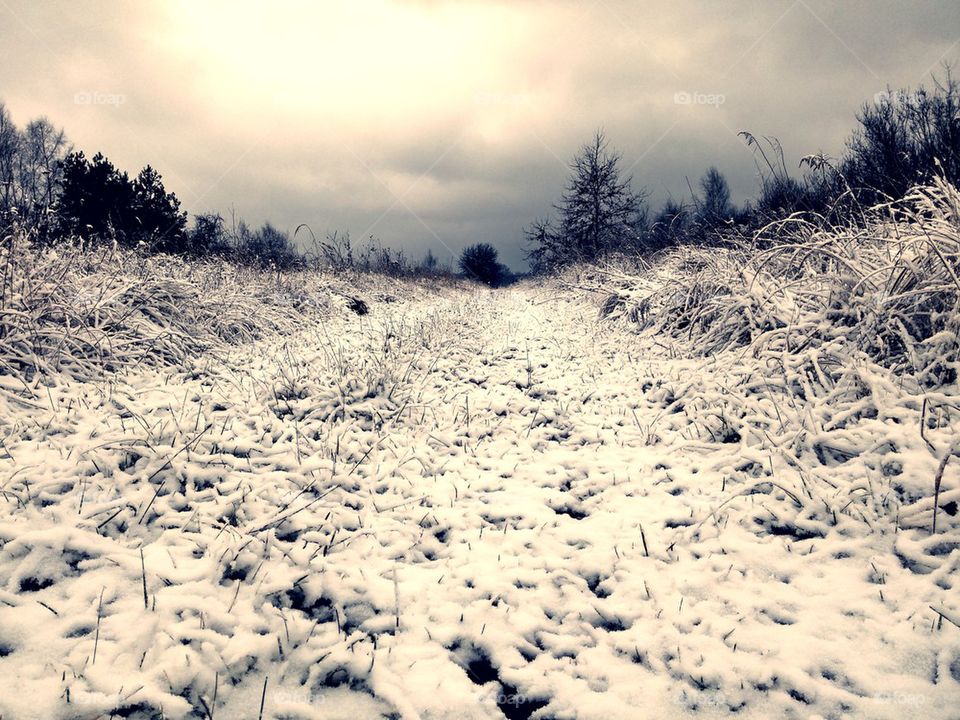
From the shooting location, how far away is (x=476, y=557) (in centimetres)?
247

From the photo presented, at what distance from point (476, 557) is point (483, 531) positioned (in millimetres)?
240

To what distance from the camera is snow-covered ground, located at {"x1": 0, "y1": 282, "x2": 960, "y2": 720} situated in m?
1.67

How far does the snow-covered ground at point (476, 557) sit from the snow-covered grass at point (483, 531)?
0.01m

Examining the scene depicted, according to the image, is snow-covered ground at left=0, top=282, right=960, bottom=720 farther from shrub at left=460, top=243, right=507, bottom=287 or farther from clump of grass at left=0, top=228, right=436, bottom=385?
shrub at left=460, top=243, right=507, bottom=287

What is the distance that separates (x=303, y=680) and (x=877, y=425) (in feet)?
11.3

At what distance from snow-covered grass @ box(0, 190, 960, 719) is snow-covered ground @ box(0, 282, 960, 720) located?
13mm

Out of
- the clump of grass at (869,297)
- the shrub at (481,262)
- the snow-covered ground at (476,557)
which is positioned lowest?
the snow-covered ground at (476,557)

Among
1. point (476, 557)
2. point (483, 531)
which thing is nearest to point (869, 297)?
point (483, 531)

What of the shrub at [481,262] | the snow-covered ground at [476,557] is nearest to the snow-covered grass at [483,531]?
the snow-covered ground at [476,557]

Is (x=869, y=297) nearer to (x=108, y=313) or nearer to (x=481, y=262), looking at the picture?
(x=108, y=313)

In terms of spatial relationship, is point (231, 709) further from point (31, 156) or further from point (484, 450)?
point (31, 156)

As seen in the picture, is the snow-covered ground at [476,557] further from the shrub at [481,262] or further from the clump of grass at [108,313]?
the shrub at [481,262]

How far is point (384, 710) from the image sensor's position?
165 cm

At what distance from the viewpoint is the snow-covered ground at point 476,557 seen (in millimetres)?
1673
